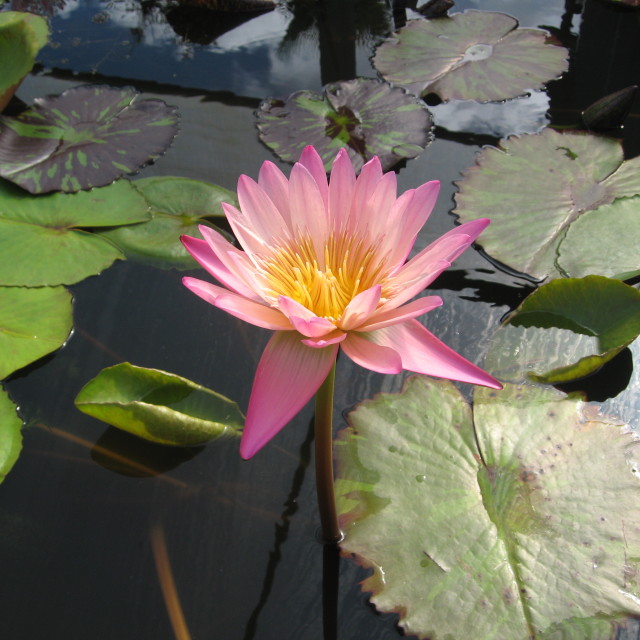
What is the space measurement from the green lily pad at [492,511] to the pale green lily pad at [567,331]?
0.10 metres

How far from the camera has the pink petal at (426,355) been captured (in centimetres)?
108

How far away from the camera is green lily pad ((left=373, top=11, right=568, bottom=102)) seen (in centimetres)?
276

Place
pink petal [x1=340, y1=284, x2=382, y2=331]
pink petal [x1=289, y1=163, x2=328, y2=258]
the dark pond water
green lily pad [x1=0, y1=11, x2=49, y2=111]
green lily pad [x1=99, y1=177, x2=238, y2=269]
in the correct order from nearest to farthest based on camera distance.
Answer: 1. pink petal [x1=340, y1=284, x2=382, y2=331]
2. pink petal [x1=289, y1=163, x2=328, y2=258]
3. the dark pond water
4. green lily pad [x1=99, y1=177, x2=238, y2=269]
5. green lily pad [x1=0, y1=11, x2=49, y2=111]

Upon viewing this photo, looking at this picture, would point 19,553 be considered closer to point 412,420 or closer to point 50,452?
point 50,452

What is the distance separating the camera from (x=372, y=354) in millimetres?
1093

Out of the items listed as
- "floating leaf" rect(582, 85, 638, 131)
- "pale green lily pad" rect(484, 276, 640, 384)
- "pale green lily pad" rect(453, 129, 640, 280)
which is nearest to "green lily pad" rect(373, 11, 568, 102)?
"floating leaf" rect(582, 85, 638, 131)

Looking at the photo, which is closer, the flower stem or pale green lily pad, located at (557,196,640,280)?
the flower stem

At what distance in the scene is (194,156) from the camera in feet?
8.34

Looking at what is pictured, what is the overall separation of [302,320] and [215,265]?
256mm

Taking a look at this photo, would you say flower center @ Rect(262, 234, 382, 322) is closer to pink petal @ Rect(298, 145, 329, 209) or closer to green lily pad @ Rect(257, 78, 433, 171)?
pink petal @ Rect(298, 145, 329, 209)

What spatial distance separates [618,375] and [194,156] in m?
1.78

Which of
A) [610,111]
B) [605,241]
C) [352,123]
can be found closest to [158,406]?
[605,241]

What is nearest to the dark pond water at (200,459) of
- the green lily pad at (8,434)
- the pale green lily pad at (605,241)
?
the green lily pad at (8,434)

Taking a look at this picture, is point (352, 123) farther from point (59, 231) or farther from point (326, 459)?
point (326, 459)
